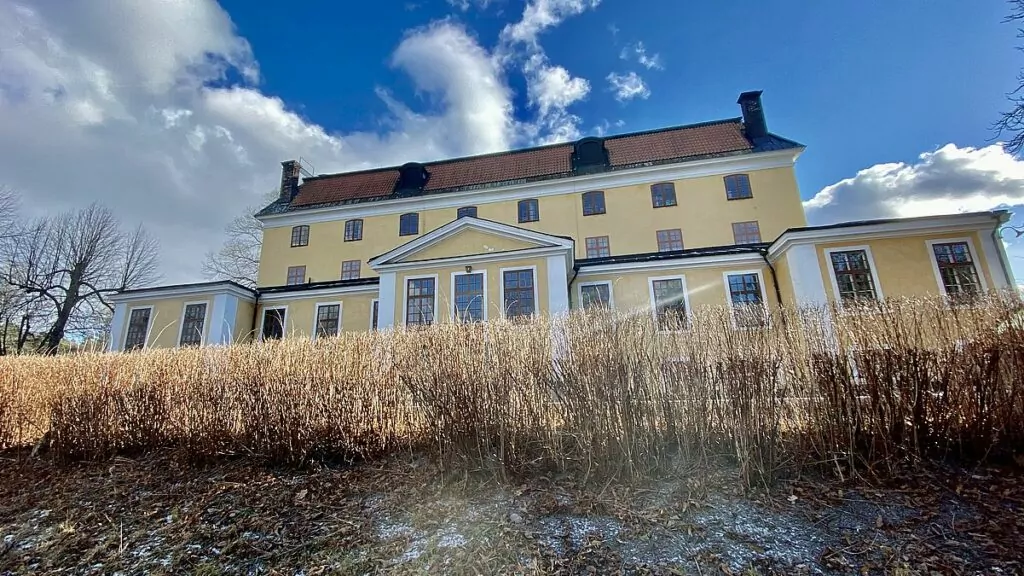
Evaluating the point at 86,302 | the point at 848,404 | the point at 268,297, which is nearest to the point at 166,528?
the point at 848,404

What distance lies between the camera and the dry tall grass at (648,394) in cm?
483

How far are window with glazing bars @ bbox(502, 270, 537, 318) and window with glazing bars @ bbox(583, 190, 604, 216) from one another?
10.8 meters

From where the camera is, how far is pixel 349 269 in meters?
24.8

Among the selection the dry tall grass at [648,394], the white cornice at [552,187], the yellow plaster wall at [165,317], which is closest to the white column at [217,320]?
the yellow plaster wall at [165,317]

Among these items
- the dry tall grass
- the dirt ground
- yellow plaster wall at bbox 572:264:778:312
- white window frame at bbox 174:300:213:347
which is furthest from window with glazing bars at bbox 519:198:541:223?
the dirt ground

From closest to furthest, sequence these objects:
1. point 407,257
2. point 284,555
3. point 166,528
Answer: point 284,555 → point 166,528 → point 407,257

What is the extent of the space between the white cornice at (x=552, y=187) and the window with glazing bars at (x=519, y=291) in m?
11.4

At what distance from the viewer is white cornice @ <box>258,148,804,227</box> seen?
71.0ft

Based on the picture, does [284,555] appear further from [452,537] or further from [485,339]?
[485,339]

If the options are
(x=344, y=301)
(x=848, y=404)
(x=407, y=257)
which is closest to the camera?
(x=848, y=404)

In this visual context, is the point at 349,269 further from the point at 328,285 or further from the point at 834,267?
the point at 834,267

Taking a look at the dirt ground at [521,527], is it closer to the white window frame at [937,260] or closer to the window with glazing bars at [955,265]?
the white window frame at [937,260]

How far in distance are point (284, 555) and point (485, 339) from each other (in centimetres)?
308

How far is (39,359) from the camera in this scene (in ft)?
27.6
